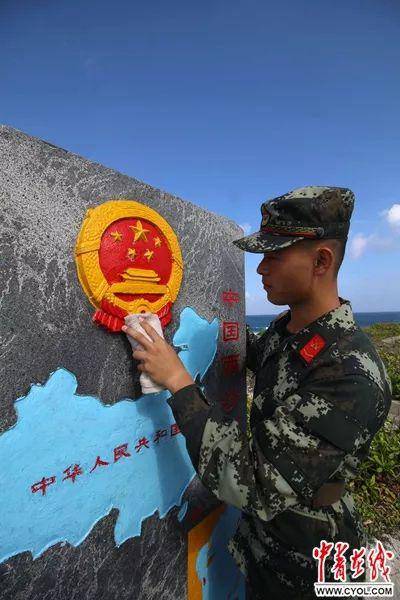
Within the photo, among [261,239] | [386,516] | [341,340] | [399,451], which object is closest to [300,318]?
[341,340]

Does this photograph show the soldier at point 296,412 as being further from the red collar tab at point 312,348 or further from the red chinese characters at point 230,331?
the red chinese characters at point 230,331

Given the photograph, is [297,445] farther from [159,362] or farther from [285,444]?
[159,362]

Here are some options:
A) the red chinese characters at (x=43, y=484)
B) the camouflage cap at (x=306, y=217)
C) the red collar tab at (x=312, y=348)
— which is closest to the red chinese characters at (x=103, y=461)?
the red chinese characters at (x=43, y=484)

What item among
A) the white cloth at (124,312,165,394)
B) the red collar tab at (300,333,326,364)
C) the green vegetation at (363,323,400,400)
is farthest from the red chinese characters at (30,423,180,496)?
the green vegetation at (363,323,400,400)

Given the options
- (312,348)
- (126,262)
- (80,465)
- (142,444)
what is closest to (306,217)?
(312,348)

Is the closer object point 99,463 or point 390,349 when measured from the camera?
point 99,463

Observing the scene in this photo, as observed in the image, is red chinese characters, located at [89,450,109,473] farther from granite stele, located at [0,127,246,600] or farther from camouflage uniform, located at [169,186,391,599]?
camouflage uniform, located at [169,186,391,599]

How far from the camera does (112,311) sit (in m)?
1.54

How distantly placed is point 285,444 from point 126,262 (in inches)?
40.2

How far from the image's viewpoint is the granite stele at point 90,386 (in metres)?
1.28

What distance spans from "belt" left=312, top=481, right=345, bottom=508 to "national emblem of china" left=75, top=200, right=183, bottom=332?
1.06m

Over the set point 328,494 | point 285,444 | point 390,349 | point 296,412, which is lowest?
point 390,349

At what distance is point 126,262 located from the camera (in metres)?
1.61

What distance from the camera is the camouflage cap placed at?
1.58 meters
